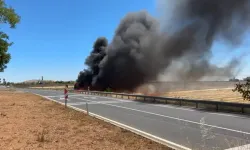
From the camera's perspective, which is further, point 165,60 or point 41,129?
point 165,60

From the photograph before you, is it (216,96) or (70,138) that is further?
(216,96)

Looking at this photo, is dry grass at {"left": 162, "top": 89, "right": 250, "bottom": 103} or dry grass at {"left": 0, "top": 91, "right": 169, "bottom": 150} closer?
dry grass at {"left": 0, "top": 91, "right": 169, "bottom": 150}

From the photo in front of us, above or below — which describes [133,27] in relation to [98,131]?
above

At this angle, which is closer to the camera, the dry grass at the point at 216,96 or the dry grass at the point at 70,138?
the dry grass at the point at 70,138

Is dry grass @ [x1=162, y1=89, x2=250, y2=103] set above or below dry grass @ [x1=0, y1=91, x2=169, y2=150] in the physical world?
above

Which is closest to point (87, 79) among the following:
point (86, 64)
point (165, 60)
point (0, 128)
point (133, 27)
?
point (86, 64)

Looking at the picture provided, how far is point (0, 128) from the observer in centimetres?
958

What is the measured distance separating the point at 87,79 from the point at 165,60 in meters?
24.5

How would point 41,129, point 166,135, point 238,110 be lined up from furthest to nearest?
point 238,110
point 41,129
point 166,135

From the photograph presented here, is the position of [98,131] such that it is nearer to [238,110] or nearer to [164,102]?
[238,110]

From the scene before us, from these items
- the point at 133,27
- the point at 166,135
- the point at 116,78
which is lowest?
the point at 166,135

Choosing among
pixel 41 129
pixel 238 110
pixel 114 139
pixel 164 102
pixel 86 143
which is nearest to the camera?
pixel 86 143

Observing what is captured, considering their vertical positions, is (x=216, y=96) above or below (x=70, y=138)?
above

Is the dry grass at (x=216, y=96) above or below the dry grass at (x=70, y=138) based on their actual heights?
above
